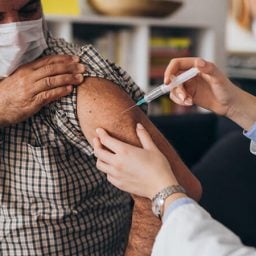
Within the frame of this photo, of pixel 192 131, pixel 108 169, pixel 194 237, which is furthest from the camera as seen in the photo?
pixel 192 131

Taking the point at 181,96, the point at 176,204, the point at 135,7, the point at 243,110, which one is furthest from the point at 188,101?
the point at 135,7

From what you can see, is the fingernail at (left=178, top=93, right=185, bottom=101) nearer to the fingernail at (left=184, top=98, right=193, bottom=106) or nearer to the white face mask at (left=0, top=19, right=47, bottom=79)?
the fingernail at (left=184, top=98, right=193, bottom=106)

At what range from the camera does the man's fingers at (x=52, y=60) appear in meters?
1.24

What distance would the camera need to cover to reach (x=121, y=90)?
1.22 metres

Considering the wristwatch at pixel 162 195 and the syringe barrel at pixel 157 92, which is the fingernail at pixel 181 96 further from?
the wristwatch at pixel 162 195

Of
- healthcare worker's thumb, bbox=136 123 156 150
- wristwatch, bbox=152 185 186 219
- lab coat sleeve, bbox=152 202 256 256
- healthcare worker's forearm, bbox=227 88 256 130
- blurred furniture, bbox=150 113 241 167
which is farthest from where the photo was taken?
blurred furniture, bbox=150 113 241 167

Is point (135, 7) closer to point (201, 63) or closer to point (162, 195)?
point (201, 63)

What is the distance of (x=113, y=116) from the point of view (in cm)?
117

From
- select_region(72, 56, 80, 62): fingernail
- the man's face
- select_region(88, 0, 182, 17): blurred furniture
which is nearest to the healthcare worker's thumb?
select_region(72, 56, 80, 62): fingernail

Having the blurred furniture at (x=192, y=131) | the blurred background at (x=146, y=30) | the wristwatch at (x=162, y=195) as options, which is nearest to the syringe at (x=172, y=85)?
the wristwatch at (x=162, y=195)

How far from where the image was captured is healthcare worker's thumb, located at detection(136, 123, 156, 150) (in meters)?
1.09

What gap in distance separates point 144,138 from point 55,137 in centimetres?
29

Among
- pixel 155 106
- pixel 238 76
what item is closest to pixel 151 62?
pixel 155 106

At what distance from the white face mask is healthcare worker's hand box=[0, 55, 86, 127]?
0.08 ft
